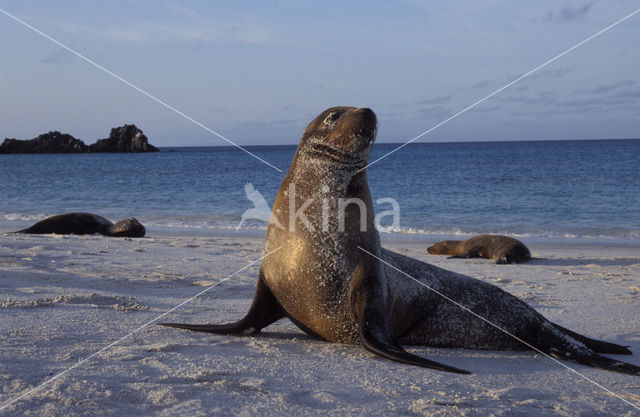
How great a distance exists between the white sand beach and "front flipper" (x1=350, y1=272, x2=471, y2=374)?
0.08 meters

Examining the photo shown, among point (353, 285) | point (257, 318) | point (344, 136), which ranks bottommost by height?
point (257, 318)

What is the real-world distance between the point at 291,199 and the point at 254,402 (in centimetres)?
200

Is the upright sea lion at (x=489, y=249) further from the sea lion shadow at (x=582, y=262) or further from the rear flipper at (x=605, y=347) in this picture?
the rear flipper at (x=605, y=347)

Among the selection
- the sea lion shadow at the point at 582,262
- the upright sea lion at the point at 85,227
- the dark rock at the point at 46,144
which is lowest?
the upright sea lion at the point at 85,227

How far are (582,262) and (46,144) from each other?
380 ft

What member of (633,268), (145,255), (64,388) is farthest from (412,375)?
(633,268)

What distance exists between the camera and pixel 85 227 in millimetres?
15047

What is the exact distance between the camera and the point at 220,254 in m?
10.4

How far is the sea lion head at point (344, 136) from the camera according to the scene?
14.7 ft

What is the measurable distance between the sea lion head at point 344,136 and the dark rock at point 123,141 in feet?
374

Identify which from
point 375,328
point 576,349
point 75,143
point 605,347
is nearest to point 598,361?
point 576,349

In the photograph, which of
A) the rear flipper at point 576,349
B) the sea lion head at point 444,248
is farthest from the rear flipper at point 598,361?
the sea lion head at point 444,248

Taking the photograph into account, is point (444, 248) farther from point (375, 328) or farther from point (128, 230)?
point (375, 328)

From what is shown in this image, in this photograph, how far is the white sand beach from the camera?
2.91 meters
